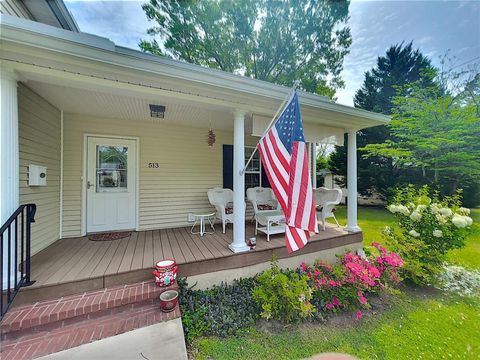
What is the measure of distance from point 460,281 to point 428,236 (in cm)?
119

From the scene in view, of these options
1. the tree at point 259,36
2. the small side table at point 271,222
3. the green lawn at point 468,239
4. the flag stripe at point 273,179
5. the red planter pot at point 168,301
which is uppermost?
the tree at point 259,36

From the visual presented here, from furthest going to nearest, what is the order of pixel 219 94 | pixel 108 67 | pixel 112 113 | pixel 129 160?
pixel 129 160
pixel 112 113
pixel 219 94
pixel 108 67

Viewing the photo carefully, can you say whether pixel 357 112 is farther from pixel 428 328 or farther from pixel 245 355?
pixel 245 355

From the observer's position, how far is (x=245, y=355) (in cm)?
206

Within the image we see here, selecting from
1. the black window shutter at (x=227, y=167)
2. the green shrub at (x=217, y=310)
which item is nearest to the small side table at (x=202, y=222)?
the black window shutter at (x=227, y=167)

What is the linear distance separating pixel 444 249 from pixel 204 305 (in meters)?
3.96

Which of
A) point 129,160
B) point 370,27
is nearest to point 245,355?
point 129,160

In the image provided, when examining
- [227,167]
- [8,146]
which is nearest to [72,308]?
[8,146]

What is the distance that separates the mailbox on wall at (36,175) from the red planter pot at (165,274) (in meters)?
2.15

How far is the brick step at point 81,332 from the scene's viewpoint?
1779 mm

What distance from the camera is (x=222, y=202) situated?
4898 millimetres

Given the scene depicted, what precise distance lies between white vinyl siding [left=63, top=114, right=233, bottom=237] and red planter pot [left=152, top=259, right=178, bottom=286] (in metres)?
2.35

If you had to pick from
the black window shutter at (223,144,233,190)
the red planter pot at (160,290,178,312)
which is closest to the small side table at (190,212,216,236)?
the black window shutter at (223,144,233,190)

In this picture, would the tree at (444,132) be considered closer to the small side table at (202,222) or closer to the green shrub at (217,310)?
the small side table at (202,222)
